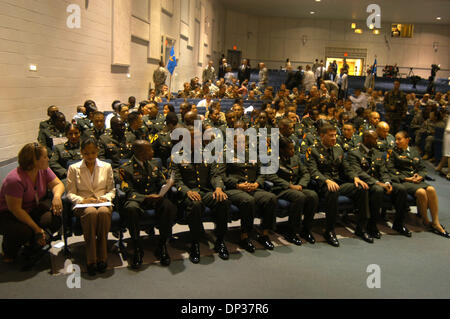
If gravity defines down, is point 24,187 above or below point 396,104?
below

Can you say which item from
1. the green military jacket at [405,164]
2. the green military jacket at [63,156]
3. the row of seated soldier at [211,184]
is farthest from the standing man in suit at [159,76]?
the green military jacket at [405,164]

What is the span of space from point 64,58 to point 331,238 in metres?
5.29

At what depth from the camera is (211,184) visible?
12.2 ft

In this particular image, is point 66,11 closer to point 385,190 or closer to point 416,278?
point 385,190

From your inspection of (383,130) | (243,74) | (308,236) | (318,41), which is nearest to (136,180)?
(308,236)

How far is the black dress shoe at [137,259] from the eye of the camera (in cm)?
314

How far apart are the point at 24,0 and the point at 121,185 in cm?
360

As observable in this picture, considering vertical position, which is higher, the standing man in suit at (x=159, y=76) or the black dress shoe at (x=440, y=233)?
the standing man in suit at (x=159, y=76)

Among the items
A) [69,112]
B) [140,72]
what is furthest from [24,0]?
[140,72]

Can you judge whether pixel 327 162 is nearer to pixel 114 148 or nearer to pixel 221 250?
pixel 221 250

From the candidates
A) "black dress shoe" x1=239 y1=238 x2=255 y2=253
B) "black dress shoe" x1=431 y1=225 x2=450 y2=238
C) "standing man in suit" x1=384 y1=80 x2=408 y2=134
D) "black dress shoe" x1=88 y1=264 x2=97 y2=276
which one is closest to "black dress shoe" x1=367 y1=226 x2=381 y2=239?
"black dress shoe" x1=431 y1=225 x2=450 y2=238

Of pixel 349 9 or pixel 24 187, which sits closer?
pixel 24 187

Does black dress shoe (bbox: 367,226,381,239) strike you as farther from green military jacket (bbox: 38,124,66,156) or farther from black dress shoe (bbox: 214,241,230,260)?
green military jacket (bbox: 38,124,66,156)

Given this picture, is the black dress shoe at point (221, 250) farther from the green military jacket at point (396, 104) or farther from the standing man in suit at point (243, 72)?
the standing man in suit at point (243, 72)
